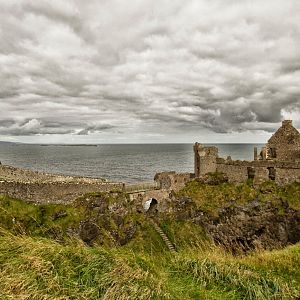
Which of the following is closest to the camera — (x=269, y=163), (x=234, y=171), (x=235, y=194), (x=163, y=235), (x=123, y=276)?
(x=123, y=276)

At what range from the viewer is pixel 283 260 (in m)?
11.2

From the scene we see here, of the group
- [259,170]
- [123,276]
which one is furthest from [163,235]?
[123,276]

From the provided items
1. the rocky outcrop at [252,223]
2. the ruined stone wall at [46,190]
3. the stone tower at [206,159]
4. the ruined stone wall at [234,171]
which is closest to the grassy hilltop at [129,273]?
the ruined stone wall at [46,190]

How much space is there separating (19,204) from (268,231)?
2619cm

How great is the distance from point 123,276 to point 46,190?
75.2ft

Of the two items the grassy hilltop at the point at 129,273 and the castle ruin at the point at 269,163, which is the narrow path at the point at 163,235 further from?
the grassy hilltop at the point at 129,273

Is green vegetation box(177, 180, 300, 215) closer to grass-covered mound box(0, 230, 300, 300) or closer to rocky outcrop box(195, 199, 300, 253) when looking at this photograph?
rocky outcrop box(195, 199, 300, 253)

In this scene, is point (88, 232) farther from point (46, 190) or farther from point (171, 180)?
point (171, 180)

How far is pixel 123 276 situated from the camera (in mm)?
8086

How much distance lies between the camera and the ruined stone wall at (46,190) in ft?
91.9

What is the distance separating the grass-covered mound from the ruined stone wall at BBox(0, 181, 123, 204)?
19829 millimetres

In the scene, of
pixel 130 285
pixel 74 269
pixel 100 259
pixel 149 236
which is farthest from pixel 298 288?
pixel 149 236

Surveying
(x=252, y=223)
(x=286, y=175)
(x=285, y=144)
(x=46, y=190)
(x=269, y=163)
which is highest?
(x=285, y=144)

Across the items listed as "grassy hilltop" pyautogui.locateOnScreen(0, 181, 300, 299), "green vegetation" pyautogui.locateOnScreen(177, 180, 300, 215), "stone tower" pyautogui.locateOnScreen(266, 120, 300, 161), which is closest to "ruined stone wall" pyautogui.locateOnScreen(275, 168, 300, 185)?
"green vegetation" pyautogui.locateOnScreen(177, 180, 300, 215)
